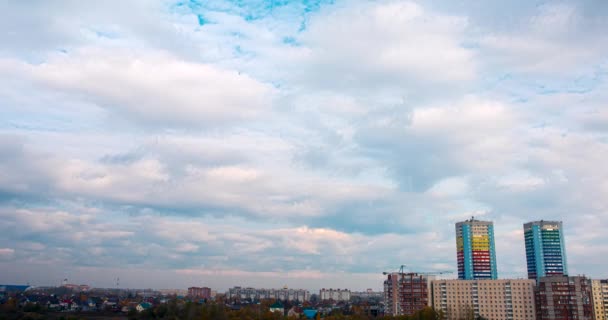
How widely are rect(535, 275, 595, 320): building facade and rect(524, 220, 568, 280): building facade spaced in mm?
43919

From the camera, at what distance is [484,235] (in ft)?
424

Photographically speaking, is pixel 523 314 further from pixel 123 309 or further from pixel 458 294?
pixel 123 309

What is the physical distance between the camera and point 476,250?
128m

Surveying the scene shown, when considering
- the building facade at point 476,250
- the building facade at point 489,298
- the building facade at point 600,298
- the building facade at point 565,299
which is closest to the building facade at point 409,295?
the building facade at point 489,298

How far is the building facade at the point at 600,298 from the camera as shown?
80062 mm

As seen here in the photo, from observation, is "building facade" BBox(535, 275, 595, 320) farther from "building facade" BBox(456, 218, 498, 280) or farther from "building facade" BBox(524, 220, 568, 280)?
"building facade" BBox(456, 218, 498, 280)

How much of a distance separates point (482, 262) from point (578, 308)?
2182 inches

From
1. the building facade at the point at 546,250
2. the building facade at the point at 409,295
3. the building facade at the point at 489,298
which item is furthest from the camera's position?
the building facade at the point at 546,250

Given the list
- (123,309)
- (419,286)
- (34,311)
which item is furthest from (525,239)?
(34,311)

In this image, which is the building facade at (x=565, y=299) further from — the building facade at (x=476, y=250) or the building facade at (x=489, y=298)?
Result: the building facade at (x=476, y=250)

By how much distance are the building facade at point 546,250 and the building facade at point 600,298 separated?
121 ft

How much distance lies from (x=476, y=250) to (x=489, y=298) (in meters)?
45.6

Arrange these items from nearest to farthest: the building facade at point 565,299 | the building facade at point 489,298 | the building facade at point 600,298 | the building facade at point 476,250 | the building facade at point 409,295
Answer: the building facade at point 565,299
the building facade at point 600,298
the building facade at point 489,298
the building facade at point 409,295
the building facade at point 476,250

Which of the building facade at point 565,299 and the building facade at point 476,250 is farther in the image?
the building facade at point 476,250
